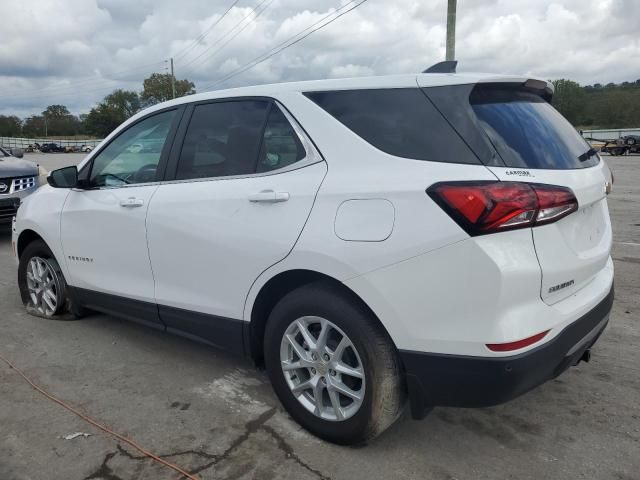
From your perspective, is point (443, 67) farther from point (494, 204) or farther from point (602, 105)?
point (602, 105)

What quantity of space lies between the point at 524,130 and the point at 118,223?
2630 millimetres

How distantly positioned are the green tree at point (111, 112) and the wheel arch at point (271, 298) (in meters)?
98.9

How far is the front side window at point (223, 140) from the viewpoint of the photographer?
10.2 feet

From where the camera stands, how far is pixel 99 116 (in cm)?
10006

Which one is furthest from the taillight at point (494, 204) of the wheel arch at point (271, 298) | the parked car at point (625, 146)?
the parked car at point (625, 146)

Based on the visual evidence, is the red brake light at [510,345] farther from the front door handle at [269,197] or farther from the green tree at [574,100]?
the green tree at [574,100]

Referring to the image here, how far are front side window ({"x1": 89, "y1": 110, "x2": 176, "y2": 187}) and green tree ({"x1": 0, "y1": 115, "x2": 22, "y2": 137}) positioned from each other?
428 ft

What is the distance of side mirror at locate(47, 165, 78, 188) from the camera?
4.14 meters

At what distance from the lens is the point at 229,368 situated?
3.76m

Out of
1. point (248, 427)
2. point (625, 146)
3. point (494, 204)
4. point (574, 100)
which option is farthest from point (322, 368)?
point (574, 100)

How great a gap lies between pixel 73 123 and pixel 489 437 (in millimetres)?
137754

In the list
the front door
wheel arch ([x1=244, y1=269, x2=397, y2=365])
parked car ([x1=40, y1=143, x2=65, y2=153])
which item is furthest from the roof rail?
parked car ([x1=40, y1=143, x2=65, y2=153])

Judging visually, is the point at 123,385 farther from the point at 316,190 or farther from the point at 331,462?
the point at 316,190

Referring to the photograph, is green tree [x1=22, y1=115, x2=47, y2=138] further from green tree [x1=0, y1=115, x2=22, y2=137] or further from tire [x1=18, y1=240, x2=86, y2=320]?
tire [x1=18, y1=240, x2=86, y2=320]
